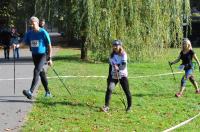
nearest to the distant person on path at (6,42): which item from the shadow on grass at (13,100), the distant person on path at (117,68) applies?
the shadow on grass at (13,100)

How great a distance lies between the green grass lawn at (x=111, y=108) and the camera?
8.75 m

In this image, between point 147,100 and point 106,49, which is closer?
point 147,100

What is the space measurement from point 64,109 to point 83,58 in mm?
14711

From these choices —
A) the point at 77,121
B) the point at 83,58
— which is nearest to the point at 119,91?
the point at 77,121

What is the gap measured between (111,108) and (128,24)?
483 inches

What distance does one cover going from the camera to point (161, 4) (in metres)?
22.6

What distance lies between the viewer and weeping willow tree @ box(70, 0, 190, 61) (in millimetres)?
22031

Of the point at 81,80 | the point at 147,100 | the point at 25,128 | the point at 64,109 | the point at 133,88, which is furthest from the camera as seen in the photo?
the point at 81,80

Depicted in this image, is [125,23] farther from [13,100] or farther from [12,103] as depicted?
[12,103]

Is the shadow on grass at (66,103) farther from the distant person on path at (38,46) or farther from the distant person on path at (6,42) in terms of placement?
the distant person on path at (6,42)

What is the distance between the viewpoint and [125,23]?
73.0ft

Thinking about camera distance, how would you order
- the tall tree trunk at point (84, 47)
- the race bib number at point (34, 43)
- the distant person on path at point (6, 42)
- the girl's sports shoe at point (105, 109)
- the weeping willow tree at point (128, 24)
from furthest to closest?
1. the distant person on path at point (6, 42)
2. the tall tree trunk at point (84, 47)
3. the weeping willow tree at point (128, 24)
4. the race bib number at point (34, 43)
5. the girl's sports shoe at point (105, 109)

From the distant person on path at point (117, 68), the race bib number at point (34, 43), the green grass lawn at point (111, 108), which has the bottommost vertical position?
the green grass lawn at point (111, 108)

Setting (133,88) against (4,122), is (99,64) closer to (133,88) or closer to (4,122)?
(133,88)
